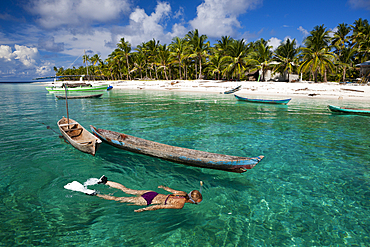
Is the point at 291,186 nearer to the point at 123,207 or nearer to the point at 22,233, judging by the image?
the point at 123,207

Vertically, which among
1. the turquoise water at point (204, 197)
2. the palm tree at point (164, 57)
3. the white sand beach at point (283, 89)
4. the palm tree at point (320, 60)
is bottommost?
the turquoise water at point (204, 197)

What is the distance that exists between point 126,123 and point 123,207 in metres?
10.2

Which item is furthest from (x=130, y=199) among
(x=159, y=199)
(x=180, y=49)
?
(x=180, y=49)

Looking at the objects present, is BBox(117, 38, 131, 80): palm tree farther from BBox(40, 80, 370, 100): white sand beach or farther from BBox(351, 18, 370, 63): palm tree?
BBox(351, 18, 370, 63): palm tree

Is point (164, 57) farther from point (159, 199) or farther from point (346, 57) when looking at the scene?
point (159, 199)

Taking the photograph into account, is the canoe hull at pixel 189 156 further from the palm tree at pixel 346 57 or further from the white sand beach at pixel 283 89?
the palm tree at pixel 346 57

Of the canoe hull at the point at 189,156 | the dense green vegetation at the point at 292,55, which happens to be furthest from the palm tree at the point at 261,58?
the canoe hull at the point at 189,156

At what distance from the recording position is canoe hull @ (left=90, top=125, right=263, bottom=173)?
5.91 metres

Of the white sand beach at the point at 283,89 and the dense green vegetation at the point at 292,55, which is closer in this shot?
the white sand beach at the point at 283,89

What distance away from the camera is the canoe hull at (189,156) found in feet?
19.4

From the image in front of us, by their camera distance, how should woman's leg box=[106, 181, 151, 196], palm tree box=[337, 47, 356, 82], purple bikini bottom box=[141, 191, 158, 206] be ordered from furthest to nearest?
palm tree box=[337, 47, 356, 82] < woman's leg box=[106, 181, 151, 196] < purple bikini bottom box=[141, 191, 158, 206]

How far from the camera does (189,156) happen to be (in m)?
6.65

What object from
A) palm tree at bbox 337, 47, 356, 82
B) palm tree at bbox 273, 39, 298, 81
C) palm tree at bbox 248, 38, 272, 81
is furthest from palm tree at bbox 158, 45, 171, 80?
palm tree at bbox 337, 47, 356, 82

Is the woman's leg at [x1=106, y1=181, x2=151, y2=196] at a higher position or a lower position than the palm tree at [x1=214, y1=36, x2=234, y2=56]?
lower
